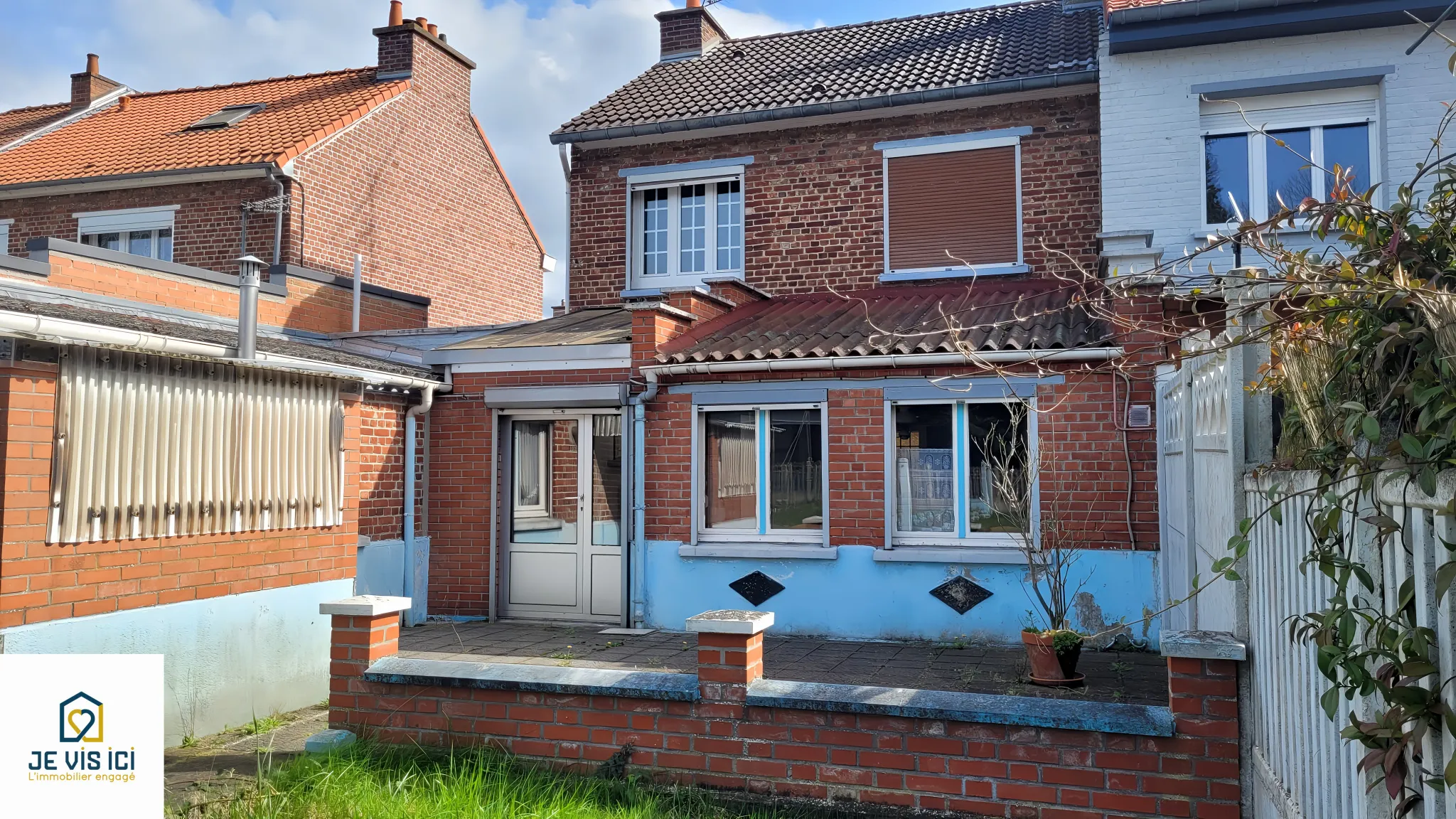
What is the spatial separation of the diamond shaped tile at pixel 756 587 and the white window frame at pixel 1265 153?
593 centimetres

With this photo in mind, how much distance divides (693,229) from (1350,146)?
782cm

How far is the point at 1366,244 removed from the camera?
2.84m

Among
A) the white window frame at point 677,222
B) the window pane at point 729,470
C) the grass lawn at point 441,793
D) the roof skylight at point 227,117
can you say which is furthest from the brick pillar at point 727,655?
the roof skylight at point 227,117

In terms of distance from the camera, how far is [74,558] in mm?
6520

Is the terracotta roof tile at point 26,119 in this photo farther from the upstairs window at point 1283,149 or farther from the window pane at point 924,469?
the upstairs window at point 1283,149

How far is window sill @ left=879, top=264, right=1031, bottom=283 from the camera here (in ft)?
40.2

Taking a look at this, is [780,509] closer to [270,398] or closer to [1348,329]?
[270,398]

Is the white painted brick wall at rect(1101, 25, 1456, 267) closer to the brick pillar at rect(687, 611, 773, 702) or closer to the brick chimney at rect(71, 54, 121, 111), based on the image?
the brick pillar at rect(687, 611, 773, 702)

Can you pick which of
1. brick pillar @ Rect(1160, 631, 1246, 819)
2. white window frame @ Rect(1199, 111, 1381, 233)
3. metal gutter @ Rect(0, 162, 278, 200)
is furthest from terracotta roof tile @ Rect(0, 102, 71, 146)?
brick pillar @ Rect(1160, 631, 1246, 819)

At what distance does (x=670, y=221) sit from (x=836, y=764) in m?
9.84

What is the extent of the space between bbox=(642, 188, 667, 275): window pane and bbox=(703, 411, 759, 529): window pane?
3729 mm

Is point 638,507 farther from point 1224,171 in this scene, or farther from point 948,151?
point 1224,171

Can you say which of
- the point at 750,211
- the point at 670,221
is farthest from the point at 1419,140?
the point at 670,221

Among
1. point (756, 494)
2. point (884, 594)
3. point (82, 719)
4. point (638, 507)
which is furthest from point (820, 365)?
point (82, 719)
